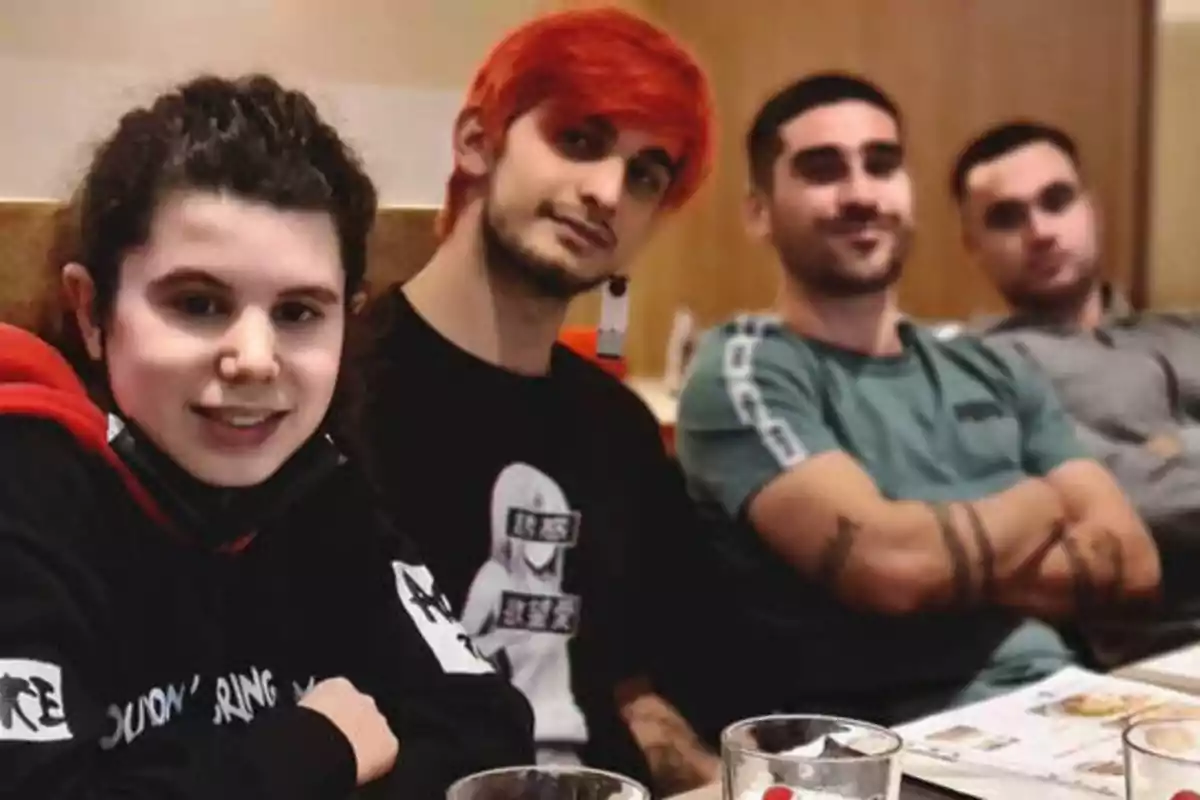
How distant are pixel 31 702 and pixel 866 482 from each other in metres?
0.91

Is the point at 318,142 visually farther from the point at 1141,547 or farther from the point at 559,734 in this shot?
the point at 1141,547

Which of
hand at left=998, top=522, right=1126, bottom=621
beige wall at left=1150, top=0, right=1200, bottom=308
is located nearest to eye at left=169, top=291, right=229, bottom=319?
hand at left=998, top=522, right=1126, bottom=621

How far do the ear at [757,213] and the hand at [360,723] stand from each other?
2.85 ft

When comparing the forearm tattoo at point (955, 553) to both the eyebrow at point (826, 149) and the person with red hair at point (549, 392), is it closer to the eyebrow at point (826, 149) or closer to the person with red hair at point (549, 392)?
the person with red hair at point (549, 392)

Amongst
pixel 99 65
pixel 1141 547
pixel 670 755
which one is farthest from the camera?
pixel 1141 547

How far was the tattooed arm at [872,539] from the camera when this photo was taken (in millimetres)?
1472

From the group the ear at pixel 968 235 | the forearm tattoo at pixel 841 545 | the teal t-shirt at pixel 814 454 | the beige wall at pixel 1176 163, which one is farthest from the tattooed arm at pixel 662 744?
the beige wall at pixel 1176 163

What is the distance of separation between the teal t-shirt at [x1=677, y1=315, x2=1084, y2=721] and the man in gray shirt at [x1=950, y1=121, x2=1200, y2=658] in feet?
0.95

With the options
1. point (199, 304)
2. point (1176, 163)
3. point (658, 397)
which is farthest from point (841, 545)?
point (1176, 163)

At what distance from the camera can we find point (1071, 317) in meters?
2.06

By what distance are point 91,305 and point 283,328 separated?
130 mm

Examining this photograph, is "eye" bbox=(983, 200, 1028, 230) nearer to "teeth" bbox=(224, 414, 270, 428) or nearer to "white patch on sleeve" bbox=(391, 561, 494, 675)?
"white patch on sleeve" bbox=(391, 561, 494, 675)

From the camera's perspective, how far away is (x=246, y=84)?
3.36ft

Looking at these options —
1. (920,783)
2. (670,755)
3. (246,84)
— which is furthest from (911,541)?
(246,84)
